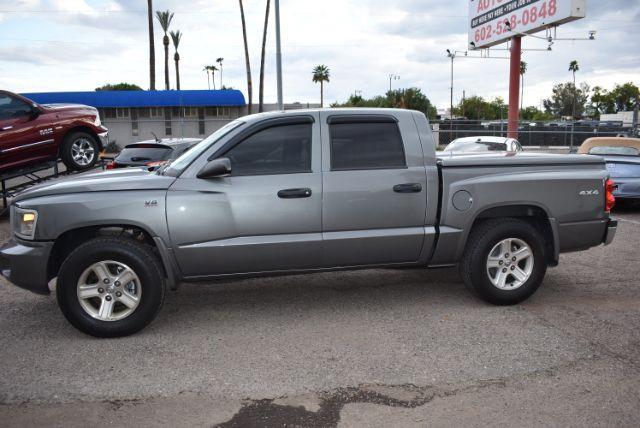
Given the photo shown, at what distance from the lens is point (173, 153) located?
1058 cm

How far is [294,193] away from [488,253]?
1.96 m

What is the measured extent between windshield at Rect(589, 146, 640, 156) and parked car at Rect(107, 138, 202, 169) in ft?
27.7

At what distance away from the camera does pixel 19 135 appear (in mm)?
9586

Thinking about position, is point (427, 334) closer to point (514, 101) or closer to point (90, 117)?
point (90, 117)

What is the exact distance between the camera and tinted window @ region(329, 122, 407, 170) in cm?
522

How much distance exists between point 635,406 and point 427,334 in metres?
1.66

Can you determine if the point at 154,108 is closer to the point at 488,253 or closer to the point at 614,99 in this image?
the point at 488,253

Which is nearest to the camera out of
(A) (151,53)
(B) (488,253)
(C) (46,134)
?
(B) (488,253)

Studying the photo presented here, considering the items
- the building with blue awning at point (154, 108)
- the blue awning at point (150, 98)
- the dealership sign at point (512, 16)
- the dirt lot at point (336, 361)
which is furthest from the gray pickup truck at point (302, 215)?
the blue awning at point (150, 98)

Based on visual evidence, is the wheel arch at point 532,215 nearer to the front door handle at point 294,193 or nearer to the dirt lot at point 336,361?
the dirt lot at point 336,361

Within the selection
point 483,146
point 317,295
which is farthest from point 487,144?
point 317,295

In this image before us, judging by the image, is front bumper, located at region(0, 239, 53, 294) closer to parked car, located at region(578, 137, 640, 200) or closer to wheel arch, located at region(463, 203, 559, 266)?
wheel arch, located at region(463, 203, 559, 266)

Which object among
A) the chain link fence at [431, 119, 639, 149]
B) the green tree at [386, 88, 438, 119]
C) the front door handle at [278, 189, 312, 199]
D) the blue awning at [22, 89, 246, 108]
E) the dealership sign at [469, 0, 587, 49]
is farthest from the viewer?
the green tree at [386, 88, 438, 119]

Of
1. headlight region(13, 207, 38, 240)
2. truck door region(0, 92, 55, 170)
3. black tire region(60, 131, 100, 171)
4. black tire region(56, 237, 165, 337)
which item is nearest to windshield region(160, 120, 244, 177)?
black tire region(56, 237, 165, 337)
